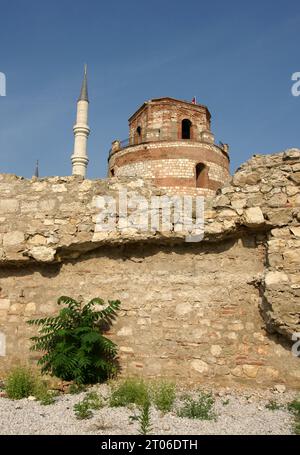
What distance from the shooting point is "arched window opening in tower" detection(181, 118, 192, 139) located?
2972 cm

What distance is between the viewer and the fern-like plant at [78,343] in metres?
4.97

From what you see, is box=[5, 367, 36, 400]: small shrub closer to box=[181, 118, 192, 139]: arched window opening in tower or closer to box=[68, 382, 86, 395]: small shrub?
box=[68, 382, 86, 395]: small shrub

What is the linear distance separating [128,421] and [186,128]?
92.7ft

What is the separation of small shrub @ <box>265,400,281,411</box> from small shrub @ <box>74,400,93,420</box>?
1.93 metres

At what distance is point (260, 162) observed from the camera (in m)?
5.45

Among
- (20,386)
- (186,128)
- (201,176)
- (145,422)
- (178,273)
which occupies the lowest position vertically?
(20,386)

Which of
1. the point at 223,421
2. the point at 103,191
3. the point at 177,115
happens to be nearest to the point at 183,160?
the point at 177,115

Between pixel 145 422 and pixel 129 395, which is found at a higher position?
pixel 145 422

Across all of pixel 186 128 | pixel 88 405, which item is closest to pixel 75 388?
pixel 88 405

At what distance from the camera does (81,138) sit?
26641 millimetres

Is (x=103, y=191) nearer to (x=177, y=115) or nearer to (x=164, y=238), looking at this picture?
(x=164, y=238)

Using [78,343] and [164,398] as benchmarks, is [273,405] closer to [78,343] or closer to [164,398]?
[164,398]

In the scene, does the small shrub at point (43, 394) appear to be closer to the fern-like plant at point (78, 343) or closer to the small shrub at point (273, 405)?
the fern-like plant at point (78, 343)

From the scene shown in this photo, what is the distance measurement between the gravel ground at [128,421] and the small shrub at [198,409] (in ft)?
0.27
